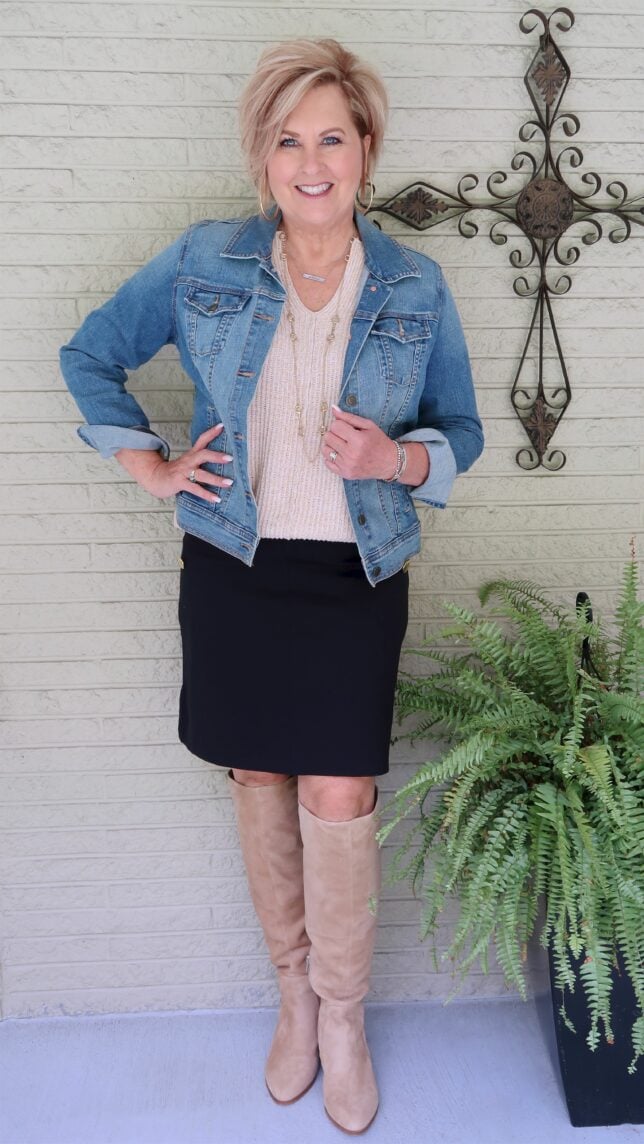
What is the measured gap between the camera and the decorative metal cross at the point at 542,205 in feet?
5.97

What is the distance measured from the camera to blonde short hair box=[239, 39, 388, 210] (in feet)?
4.96

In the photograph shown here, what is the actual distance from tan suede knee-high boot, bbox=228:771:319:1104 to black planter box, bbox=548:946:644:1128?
18.9 inches

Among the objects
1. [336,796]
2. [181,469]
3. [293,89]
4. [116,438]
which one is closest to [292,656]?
[336,796]

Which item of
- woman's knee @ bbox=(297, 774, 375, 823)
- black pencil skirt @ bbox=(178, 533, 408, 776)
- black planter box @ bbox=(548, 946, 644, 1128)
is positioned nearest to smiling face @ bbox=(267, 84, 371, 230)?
black pencil skirt @ bbox=(178, 533, 408, 776)

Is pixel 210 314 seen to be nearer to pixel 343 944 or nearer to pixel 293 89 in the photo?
pixel 293 89

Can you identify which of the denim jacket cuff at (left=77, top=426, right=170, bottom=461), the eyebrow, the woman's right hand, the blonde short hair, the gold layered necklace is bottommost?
the woman's right hand

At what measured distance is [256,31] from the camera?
179 centimetres

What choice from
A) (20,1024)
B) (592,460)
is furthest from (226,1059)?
(592,460)

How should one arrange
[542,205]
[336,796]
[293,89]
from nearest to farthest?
[293,89] < [336,796] < [542,205]

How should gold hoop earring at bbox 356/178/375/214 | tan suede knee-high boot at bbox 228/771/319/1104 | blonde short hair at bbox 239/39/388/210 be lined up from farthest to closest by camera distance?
tan suede knee-high boot at bbox 228/771/319/1104 < gold hoop earring at bbox 356/178/375/214 < blonde short hair at bbox 239/39/388/210

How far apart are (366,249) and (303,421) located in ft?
1.04

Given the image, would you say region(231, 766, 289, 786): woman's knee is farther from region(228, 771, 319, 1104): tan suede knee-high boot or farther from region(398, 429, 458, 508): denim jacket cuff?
region(398, 429, 458, 508): denim jacket cuff

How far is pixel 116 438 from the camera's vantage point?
5.50 ft

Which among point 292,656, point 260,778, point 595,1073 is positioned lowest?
point 595,1073
